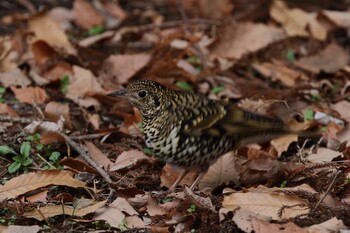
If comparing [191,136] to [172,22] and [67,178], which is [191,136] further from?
[172,22]

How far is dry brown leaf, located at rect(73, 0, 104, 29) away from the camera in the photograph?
865 centimetres

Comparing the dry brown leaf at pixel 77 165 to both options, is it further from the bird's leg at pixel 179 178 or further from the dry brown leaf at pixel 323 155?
the dry brown leaf at pixel 323 155

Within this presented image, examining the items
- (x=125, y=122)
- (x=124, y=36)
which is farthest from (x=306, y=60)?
(x=125, y=122)

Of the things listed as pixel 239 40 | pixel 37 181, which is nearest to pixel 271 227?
pixel 37 181

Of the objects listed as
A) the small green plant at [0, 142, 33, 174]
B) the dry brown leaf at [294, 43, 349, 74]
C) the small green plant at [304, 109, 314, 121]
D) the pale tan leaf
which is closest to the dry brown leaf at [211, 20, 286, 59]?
the dry brown leaf at [294, 43, 349, 74]

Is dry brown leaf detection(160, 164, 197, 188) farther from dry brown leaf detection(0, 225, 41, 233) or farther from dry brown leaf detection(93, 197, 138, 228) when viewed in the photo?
dry brown leaf detection(0, 225, 41, 233)

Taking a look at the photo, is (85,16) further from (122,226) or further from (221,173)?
(122,226)

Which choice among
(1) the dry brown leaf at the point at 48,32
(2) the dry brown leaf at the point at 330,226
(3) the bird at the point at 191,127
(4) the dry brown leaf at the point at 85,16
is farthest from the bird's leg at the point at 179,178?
(4) the dry brown leaf at the point at 85,16

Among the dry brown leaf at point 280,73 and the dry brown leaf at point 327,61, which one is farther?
the dry brown leaf at point 327,61

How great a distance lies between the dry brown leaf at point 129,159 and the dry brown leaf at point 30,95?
1.32 m

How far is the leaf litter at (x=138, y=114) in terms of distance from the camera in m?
4.29

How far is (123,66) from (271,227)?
3.35m

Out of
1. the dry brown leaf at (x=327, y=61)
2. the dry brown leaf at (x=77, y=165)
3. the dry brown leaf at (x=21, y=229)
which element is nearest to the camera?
the dry brown leaf at (x=21, y=229)

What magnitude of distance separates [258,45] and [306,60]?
0.56m
